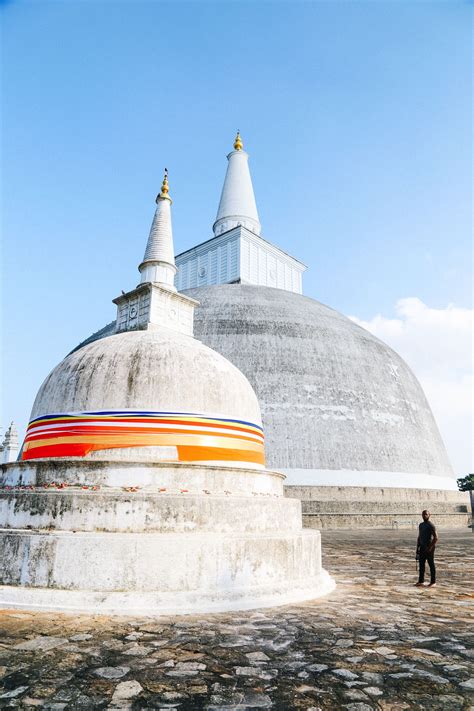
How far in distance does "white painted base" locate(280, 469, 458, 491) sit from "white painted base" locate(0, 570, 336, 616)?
12.7m

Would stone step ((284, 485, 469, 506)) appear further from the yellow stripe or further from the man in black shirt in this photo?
the yellow stripe

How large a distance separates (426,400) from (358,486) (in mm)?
10693

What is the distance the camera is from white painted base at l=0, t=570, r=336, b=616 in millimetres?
5805

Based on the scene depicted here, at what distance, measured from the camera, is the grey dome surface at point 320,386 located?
70.2ft

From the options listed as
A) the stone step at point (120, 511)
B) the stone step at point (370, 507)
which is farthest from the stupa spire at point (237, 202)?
the stone step at point (120, 511)

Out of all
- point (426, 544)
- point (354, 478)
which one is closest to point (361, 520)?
point (354, 478)

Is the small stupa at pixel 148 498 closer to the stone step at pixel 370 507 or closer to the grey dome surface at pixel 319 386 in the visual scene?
the stone step at pixel 370 507

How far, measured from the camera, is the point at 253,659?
4215 millimetres

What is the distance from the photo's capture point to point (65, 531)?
6.43 meters

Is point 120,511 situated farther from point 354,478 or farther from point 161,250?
point 354,478

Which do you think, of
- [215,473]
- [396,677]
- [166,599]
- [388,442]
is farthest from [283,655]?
[388,442]

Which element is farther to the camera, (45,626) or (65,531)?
(65,531)

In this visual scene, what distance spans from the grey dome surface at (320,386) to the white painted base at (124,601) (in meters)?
14.2

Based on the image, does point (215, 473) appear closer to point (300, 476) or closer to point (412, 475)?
point (300, 476)
